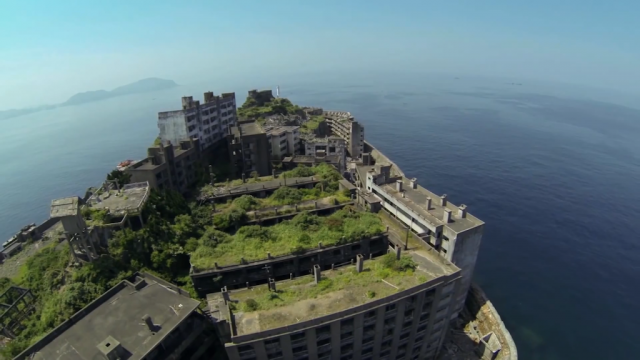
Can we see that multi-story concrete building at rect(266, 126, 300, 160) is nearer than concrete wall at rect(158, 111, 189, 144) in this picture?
No

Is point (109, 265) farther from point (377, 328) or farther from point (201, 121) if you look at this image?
point (201, 121)

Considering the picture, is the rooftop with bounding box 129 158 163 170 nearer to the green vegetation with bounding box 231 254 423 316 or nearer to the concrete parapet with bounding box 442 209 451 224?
the green vegetation with bounding box 231 254 423 316

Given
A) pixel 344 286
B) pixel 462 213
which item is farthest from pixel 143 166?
pixel 462 213

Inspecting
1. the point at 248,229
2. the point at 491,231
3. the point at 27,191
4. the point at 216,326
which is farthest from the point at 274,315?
the point at 27,191

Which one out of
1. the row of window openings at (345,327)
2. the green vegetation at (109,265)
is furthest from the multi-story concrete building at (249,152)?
the row of window openings at (345,327)

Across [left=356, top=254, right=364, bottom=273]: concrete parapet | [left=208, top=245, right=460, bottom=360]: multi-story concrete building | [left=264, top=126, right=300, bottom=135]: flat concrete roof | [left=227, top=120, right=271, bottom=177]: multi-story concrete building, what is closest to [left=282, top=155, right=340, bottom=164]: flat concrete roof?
[left=227, top=120, right=271, bottom=177]: multi-story concrete building

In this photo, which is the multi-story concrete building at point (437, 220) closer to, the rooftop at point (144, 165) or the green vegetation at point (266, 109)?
the rooftop at point (144, 165)
